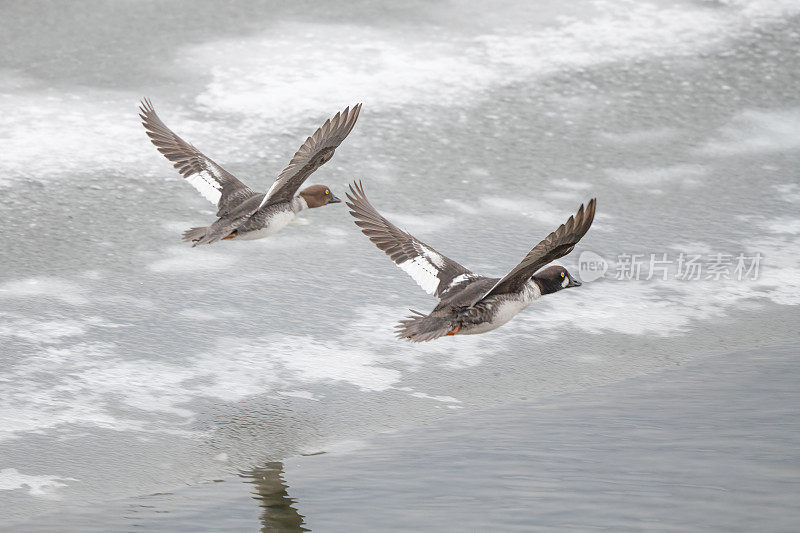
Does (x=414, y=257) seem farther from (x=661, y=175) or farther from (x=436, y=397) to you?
(x=661, y=175)

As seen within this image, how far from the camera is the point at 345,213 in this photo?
7430 millimetres

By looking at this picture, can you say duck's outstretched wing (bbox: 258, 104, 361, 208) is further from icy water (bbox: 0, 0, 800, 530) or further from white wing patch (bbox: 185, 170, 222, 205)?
icy water (bbox: 0, 0, 800, 530)

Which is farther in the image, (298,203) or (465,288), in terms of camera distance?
(298,203)

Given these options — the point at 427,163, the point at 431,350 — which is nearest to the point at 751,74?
the point at 427,163

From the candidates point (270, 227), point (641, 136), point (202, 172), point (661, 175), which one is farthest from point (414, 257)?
point (641, 136)

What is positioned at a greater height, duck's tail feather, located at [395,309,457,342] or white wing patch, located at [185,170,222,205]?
white wing patch, located at [185,170,222,205]

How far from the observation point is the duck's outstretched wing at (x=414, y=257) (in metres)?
5.32

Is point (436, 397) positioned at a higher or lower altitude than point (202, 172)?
lower

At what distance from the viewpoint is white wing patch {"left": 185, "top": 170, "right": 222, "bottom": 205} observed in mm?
6266

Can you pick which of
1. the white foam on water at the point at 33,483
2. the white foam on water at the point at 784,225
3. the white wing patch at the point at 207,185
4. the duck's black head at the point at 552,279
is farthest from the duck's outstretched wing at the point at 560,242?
the white foam on water at the point at 784,225

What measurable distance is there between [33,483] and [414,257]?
79.5 inches

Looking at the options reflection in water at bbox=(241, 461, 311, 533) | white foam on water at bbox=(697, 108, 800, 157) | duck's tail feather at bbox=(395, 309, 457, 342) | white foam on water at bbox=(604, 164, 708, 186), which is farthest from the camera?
white foam on water at bbox=(697, 108, 800, 157)

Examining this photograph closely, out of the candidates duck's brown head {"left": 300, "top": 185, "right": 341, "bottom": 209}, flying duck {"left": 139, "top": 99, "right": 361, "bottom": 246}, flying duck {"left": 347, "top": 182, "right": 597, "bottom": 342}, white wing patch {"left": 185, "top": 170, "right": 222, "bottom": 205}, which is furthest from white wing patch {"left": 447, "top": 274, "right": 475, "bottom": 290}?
white wing patch {"left": 185, "top": 170, "right": 222, "bottom": 205}

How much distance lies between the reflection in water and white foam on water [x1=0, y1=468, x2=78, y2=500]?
75 centimetres
